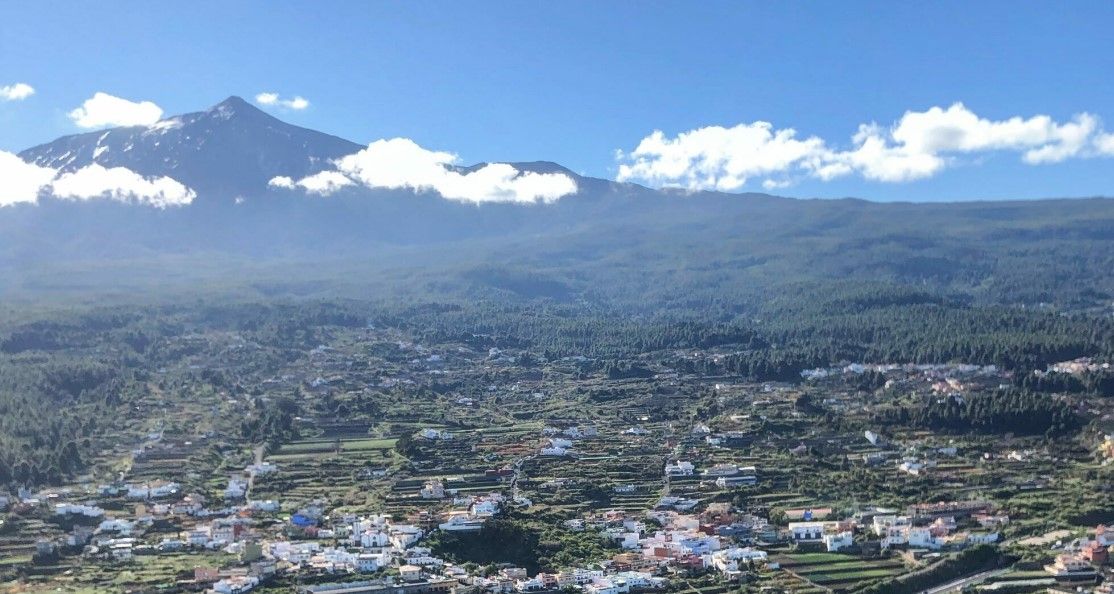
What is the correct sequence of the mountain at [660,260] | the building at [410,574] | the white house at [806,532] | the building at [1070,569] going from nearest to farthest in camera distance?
1. the building at [1070,569]
2. the building at [410,574]
3. the white house at [806,532]
4. the mountain at [660,260]

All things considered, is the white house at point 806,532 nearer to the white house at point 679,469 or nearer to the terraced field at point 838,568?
the terraced field at point 838,568

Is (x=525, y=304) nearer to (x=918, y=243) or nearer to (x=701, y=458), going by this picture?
(x=918, y=243)

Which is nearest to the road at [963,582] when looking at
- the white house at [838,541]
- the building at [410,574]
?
the white house at [838,541]

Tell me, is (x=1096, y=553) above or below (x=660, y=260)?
below

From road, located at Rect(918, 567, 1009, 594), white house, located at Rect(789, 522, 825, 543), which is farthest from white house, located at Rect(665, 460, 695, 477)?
road, located at Rect(918, 567, 1009, 594)

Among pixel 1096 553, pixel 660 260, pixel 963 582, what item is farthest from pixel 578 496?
pixel 660 260

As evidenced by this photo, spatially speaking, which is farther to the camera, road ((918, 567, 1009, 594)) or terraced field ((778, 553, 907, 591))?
terraced field ((778, 553, 907, 591))

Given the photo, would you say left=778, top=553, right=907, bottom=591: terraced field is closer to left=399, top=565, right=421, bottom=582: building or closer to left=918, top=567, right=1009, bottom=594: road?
left=918, top=567, right=1009, bottom=594: road

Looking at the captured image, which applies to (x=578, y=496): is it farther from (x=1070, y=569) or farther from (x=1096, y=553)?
(x=1096, y=553)
